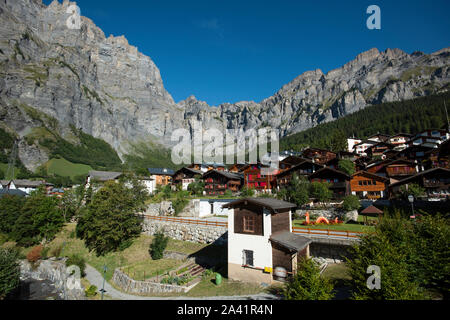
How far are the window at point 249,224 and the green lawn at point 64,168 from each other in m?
127

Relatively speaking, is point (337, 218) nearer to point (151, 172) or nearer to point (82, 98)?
point (151, 172)

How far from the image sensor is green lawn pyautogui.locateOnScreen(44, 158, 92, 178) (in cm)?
11913

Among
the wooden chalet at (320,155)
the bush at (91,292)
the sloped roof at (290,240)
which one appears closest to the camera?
the sloped roof at (290,240)

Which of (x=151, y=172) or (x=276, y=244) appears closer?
(x=276, y=244)

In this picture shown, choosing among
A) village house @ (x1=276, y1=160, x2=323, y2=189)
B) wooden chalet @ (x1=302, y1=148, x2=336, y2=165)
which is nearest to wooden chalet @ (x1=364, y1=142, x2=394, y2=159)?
wooden chalet @ (x1=302, y1=148, x2=336, y2=165)

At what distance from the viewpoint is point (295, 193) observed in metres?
36.5

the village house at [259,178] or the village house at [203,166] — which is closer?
the village house at [259,178]

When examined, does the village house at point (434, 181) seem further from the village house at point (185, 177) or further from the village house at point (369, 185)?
the village house at point (185, 177)

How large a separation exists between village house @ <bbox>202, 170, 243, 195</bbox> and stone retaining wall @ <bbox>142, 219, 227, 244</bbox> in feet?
70.5

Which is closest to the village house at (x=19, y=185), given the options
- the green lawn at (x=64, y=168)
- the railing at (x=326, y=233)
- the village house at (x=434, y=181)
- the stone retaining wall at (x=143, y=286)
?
the green lawn at (x=64, y=168)

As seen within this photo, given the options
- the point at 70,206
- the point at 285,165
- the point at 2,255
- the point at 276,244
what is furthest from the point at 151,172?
the point at 276,244

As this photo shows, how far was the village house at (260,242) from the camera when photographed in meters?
18.4

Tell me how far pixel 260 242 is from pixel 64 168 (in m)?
139
